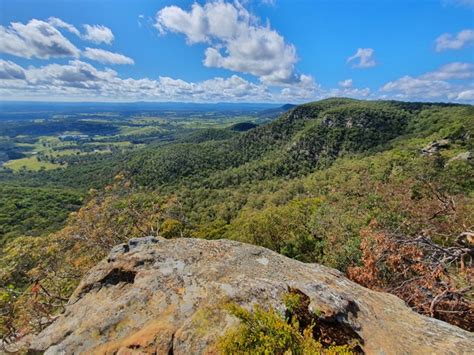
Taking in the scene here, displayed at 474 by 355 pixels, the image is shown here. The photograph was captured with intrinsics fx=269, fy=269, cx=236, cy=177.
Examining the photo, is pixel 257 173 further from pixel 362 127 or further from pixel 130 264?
pixel 130 264

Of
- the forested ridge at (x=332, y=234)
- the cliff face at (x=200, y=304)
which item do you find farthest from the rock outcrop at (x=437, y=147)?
the cliff face at (x=200, y=304)

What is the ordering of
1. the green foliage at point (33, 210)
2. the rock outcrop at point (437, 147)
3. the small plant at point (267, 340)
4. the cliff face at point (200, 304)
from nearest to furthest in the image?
the small plant at point (267, 340)
the cliff face at point (200, 304)
the green foliage at point (33, 210)
the rock outcrop at point (437, 147)

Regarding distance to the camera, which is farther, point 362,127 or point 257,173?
point 362,127

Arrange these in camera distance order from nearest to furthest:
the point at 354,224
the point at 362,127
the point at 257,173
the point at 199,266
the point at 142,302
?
the point at 142,302 < the point at 199,266 < the point at 354,224 < the point at 257,173 < the point at 362,127

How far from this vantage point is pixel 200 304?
25.1 ft

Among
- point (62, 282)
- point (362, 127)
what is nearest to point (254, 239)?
point (62, 282)

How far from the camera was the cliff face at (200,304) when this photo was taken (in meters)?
6.66

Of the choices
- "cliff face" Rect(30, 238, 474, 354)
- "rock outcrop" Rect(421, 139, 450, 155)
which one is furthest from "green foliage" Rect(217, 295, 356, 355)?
"rock outcrop" Rect(421, 139, 450, 155)

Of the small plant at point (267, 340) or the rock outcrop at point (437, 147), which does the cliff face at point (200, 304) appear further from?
the rock outcrop at point (437, 147)

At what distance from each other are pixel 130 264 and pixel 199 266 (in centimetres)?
271

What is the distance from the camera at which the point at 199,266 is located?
31.1 feet

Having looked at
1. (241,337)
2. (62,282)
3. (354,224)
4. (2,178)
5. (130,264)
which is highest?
(241,337)

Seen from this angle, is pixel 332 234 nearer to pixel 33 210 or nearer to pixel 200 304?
pixel 200 304

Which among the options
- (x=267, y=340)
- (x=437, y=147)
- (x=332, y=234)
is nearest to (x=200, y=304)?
(x=267, y=340)
